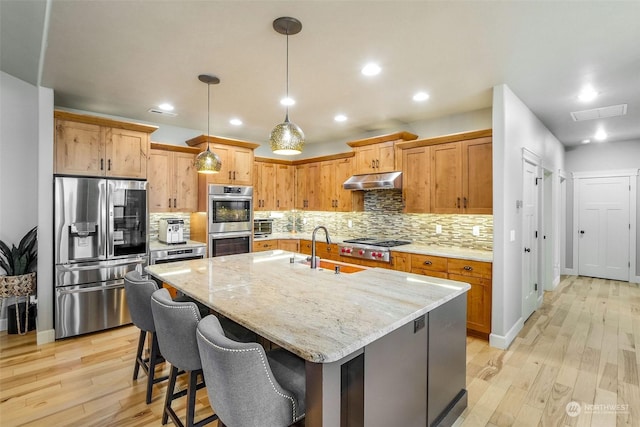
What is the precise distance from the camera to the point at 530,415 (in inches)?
89.3

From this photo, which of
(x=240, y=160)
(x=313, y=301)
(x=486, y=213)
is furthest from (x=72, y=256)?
(x=486, y=213)

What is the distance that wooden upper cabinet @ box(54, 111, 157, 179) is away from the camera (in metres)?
3.54

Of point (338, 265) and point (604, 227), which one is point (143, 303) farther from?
point (604, 227)

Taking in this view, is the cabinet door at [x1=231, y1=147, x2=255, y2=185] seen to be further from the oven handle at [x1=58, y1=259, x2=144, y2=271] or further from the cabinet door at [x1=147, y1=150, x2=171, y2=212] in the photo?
the oven handle at [x1=58, y1=259, x2=144, y2=271]

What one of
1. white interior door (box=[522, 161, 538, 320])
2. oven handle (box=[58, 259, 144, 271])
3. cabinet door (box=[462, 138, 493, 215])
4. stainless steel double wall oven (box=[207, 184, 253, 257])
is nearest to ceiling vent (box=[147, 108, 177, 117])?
stainless steel double wall oven (box=[207, 184, 253, 257])

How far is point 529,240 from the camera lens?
4090 millimetres

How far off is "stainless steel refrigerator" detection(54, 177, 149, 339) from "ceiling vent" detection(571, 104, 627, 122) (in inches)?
226

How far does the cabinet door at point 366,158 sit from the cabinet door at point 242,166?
1776 mm

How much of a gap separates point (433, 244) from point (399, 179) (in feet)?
3.48

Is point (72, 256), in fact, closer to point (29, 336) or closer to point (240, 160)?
point (29, 336)

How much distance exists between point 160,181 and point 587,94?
546 centimetres

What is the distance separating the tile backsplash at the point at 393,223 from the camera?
420 cm

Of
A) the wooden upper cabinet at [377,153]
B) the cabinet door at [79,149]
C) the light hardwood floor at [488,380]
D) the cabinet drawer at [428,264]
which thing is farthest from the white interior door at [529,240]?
the cabinet door at [79,149]

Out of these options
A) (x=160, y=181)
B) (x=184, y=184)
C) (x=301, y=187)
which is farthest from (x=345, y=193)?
(x=160, y=181)
